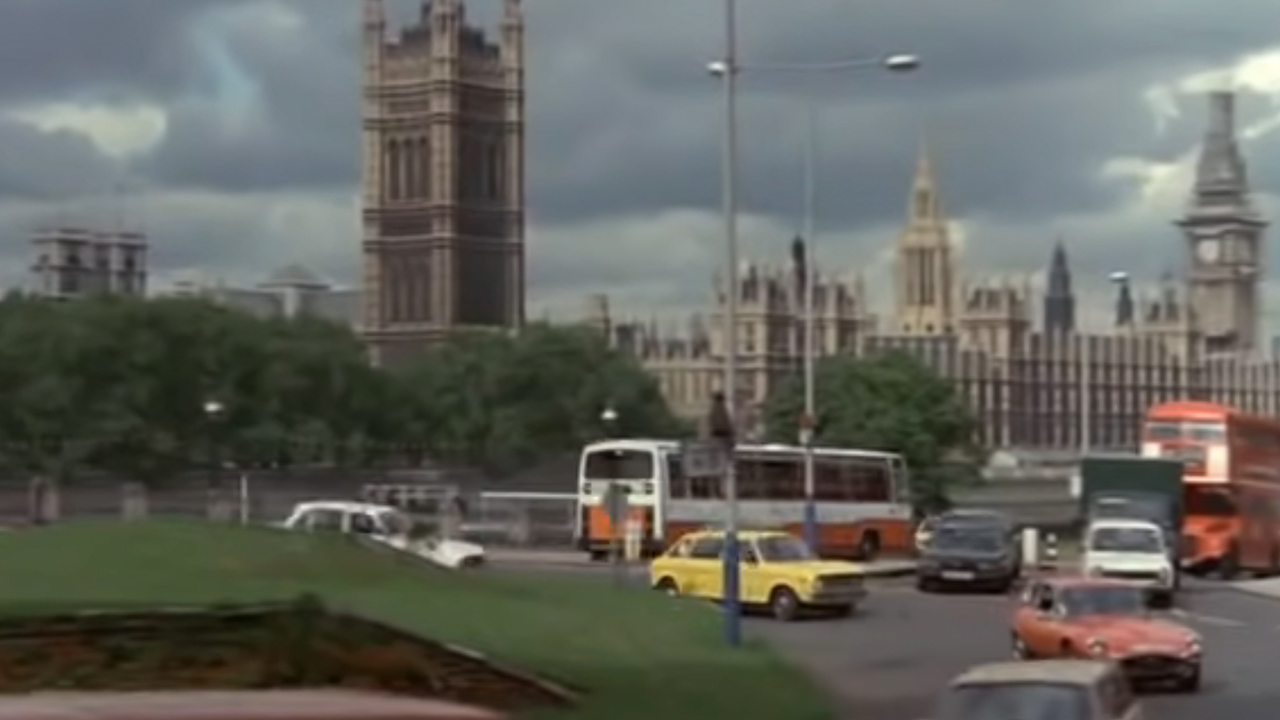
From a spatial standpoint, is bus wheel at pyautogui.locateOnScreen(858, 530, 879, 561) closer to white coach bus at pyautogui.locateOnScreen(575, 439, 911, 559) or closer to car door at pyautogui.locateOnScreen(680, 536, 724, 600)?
white coach bus at pyautogui.locateOnScreen(575, 439, 911, 559)

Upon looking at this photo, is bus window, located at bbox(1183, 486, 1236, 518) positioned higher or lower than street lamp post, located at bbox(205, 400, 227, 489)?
lower

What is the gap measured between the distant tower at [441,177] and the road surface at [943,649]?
133 metres

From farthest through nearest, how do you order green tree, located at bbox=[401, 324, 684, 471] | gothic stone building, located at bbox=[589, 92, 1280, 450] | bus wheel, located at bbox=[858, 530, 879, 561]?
gothic stone building, located at bbox=[589, 92, 1280, 450] → green tree, located at bbox=[401, 324, 684, 471] → bus wheel, located at bbox=[858, 530, 879, 561]

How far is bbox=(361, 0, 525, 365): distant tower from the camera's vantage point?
595 feet

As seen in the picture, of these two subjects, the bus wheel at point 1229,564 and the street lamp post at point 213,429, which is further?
the street lamp post at point 213,429

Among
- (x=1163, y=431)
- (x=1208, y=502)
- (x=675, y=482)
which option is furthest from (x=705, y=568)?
(x=1163, y=431)

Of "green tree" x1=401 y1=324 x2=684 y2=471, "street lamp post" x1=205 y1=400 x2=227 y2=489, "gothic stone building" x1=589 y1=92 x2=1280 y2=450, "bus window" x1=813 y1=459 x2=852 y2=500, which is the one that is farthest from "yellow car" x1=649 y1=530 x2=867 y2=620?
"gothic stone building" x1=589 y1=92 x2=1280 y2=450

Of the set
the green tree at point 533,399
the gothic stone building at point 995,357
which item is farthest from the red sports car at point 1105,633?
the gothic stone building at point 995,357

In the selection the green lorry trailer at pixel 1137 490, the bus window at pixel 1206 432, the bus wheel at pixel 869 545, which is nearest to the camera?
the green lorry trailer at pixel 1137 490

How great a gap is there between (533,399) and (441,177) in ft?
228

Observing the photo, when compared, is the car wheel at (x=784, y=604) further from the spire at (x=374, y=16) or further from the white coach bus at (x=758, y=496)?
the spire at (x=374, y=16)

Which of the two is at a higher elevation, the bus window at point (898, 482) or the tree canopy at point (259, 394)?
the tree canopy at point (259, 394)

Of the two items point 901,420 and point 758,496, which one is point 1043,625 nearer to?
point 758,496

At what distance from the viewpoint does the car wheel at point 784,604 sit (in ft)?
128
